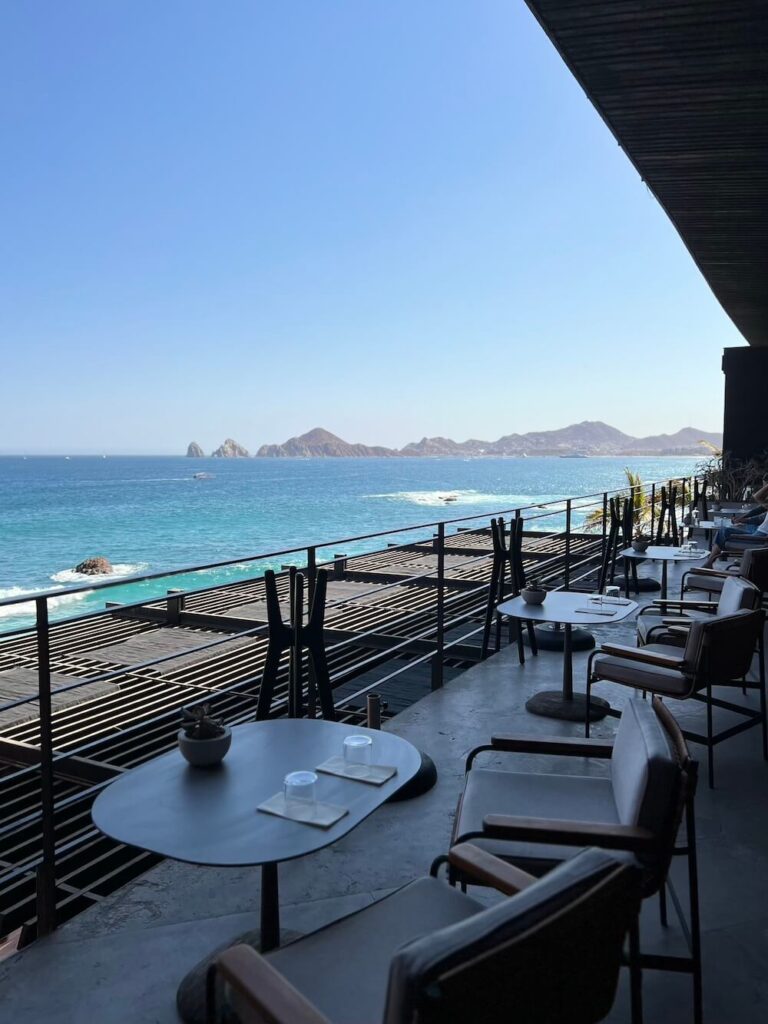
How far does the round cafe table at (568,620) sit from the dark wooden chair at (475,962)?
2406 millimetres

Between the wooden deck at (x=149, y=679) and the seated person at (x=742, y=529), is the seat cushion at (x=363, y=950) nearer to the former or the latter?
the wooden deck at (x=149, y=679)

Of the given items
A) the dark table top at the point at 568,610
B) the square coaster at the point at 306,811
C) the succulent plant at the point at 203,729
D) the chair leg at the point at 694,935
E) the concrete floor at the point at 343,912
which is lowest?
the concrete floor at the point at 343,912

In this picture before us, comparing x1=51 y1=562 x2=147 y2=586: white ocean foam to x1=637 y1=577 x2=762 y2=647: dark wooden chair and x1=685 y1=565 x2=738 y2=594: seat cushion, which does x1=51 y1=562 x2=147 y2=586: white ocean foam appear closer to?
x1=685 y1=565 x2=738 y2=594: seat cushion

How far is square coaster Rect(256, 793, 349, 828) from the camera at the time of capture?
5.07ft

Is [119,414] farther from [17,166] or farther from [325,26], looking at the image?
[325,26]

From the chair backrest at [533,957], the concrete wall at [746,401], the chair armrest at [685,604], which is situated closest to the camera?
the chair backrest at [533,957]

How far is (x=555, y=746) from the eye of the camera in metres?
2.05

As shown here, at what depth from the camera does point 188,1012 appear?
1723 mm

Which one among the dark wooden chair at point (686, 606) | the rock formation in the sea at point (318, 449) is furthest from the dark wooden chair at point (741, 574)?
the rock formation in the sea at point (318, 449)

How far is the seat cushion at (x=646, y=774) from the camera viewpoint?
1.61 metres

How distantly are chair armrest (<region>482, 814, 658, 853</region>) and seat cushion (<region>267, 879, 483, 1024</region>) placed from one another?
176 mm

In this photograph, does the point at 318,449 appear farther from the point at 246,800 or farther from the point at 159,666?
the point at 246,800

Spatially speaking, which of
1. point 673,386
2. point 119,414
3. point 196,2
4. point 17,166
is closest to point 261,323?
point 119,414

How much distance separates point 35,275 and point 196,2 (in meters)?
46.8
